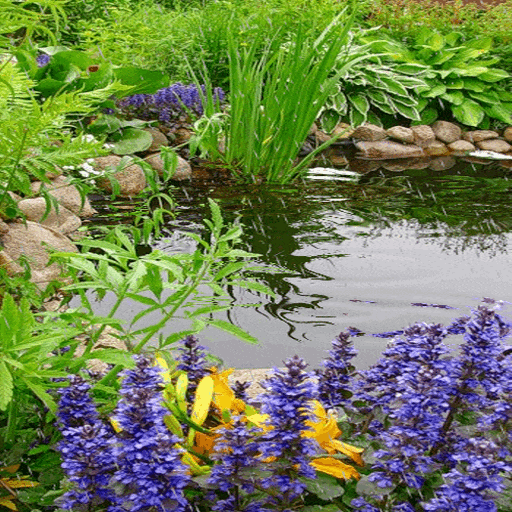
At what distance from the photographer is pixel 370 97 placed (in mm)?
8242

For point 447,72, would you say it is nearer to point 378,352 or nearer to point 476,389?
point 378,352

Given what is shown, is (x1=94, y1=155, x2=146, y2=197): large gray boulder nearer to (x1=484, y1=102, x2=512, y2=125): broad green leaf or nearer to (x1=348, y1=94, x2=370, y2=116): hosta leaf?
(x1=348, y1=94, x2=370, y2=116): hosta leaf

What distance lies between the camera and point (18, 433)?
1.86 meters

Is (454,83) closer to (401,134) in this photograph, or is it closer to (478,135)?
(478,135)

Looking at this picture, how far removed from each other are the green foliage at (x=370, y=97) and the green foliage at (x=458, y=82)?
0.25 meters

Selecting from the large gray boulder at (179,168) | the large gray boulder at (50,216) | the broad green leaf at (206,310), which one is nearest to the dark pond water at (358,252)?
the large gray boulder at (179,168)

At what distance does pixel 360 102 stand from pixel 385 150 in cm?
65

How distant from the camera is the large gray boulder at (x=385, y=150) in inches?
306

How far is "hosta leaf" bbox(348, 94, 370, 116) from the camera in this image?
796 cm

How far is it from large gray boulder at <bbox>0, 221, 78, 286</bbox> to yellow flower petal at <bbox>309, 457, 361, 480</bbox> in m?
2.07

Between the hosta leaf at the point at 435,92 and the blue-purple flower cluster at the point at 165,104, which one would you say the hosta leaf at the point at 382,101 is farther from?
the blue-purple flower cluster at the point at 165,104

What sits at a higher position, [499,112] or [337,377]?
[337,377]

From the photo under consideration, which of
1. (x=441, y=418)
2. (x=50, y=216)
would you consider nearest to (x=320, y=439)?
(x=441, y=418)

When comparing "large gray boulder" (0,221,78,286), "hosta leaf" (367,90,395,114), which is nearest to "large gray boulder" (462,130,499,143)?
"hosta leaf" (367,90,395,114)
